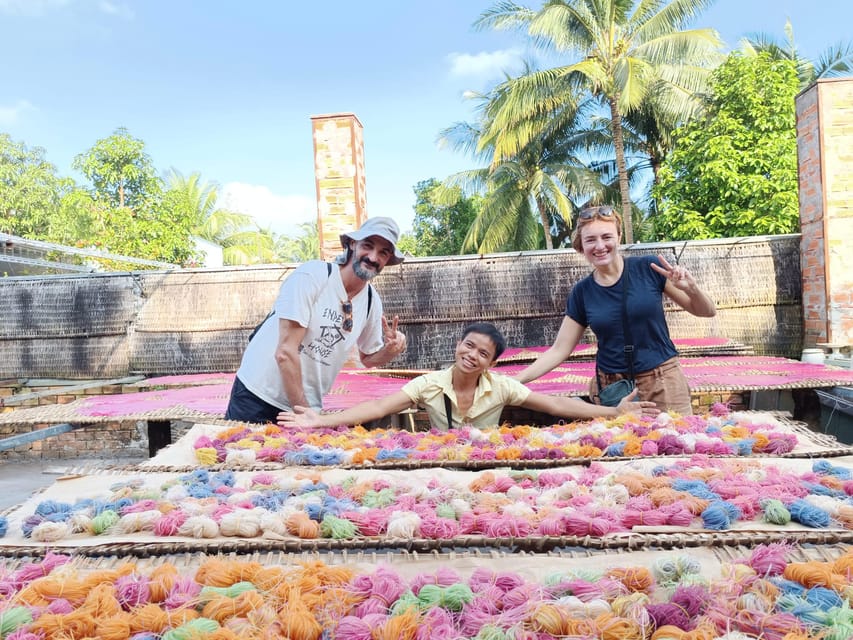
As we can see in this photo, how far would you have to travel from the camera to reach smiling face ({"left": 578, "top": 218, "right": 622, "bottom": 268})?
8.04 ft

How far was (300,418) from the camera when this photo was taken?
249 centimetres

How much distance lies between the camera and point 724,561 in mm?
1277

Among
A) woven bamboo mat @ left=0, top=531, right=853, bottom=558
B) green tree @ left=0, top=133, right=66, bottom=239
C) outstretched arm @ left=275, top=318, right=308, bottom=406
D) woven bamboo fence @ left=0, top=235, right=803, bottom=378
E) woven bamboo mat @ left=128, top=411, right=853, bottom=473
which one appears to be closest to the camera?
woven bamboo mat @ left=0, top=531, right=853, bottom=558

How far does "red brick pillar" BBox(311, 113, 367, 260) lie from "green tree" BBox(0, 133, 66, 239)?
966 cm

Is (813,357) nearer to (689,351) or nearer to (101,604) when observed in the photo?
(689,351)

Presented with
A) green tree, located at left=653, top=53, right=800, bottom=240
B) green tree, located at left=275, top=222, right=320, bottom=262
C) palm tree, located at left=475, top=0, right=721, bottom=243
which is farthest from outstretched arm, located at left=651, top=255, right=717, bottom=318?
green tree, located at left=275, top=222, right=320, bottom=262

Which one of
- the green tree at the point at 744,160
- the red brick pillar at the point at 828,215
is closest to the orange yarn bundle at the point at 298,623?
the red brick pillar at the point at 828,215

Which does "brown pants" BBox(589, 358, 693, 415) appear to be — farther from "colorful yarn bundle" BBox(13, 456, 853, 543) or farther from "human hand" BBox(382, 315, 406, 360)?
"human hand" BBox(382, 315, 406, 360)

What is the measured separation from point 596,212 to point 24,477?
495cm

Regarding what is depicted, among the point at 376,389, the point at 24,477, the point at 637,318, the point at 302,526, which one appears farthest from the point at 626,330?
the point at 24,477

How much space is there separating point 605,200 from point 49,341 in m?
13.5

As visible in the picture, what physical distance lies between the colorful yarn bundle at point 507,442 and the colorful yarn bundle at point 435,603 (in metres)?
0.81

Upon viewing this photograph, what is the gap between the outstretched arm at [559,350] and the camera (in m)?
2.73

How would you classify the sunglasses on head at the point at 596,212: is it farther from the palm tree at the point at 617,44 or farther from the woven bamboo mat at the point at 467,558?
the palm tree at the point at 617,44
